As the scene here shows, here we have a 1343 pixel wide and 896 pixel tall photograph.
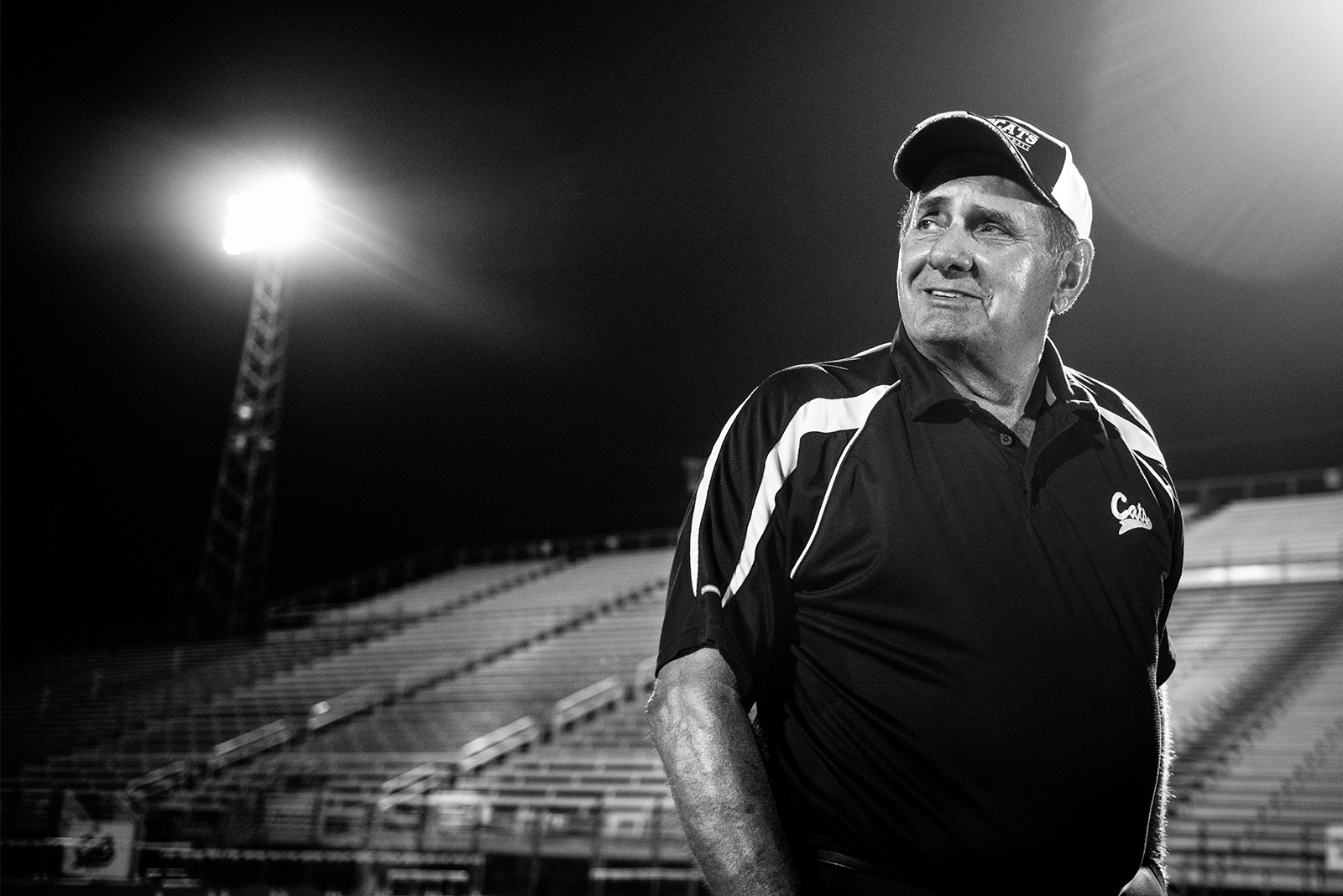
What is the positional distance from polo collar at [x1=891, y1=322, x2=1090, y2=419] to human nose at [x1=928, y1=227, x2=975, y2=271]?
103mm

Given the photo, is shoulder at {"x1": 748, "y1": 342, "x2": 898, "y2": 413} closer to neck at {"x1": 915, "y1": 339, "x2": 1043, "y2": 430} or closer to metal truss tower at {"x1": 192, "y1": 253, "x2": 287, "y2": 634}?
neck at {"x1": 915, "y1": 339, "x2": 1043, "y2": 430}

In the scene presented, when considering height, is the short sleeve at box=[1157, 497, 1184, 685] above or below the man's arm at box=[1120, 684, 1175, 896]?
above

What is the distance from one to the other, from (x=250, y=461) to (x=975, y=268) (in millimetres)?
19122

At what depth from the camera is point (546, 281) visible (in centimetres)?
1864

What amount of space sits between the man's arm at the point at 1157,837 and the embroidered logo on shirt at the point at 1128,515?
238mm

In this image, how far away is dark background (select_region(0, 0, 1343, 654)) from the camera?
12484 mm

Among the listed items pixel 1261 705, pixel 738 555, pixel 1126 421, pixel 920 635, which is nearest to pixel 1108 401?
pixel 1126 421

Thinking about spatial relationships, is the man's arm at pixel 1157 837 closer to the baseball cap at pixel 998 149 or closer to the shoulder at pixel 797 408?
the shoulder at pixel 797 408

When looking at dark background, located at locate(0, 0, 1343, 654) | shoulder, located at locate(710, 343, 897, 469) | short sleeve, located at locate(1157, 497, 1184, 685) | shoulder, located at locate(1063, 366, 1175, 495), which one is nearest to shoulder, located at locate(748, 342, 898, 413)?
shoulder, located at locate(710, 343, 897, 469)

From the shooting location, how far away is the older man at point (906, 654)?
1.46m

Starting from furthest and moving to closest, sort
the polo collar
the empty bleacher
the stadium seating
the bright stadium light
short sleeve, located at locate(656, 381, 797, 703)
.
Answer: the bright stadium light < the stadium seating < the empty bleacher < the polo collar < short sleeve, located at locate(656, 381, 797, 703)

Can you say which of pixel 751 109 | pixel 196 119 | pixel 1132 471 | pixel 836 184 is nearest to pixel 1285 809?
pixel 836 184

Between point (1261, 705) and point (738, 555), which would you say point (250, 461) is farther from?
point (738, 555)

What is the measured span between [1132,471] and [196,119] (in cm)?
1789
